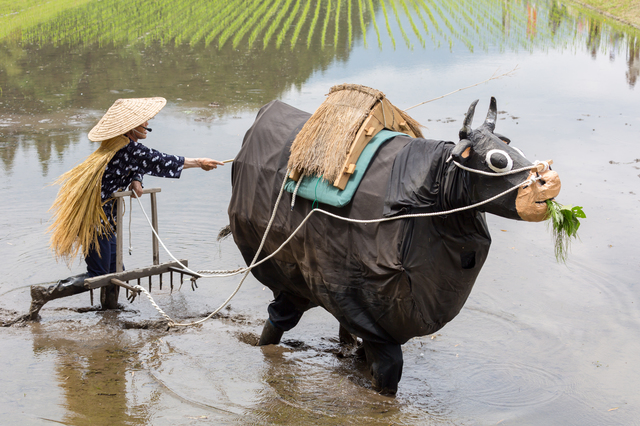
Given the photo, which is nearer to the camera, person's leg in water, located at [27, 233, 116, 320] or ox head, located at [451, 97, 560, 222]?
ox head, located at [451, 97, 560, 222]

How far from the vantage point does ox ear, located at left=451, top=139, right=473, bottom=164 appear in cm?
343

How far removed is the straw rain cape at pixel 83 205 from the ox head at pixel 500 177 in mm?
2833

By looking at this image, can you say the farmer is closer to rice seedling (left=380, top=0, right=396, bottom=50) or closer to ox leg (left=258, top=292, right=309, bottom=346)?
ox leg (left=258, top=292, right=309, bottom=346)

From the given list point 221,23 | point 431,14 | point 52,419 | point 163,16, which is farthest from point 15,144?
point 431,14

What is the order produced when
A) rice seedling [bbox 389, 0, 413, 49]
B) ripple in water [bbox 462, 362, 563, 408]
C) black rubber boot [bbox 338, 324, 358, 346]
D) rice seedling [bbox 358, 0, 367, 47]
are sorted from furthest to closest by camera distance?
1. rice seedling [bbox 358, 0, 367, 47]
2. rice seedling [bbox 389, 0, 413, 49]
3. black rubber boot [bbox 338, 324, 358, 346]
4. ripple in water [bbox 462, 362, 563, 408]

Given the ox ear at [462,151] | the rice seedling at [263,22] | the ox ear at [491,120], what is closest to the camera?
the ox ear at [462,151]

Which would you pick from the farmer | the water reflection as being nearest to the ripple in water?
the water reflection

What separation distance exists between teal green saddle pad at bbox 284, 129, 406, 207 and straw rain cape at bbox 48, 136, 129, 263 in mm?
1694

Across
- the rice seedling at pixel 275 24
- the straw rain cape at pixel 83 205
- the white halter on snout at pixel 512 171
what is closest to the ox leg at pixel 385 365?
the white halter on snout at pixel 512 171

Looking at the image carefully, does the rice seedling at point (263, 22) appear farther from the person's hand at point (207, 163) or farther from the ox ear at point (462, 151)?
A: the ox ear at point (462, 151)

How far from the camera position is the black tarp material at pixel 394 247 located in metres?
3.66

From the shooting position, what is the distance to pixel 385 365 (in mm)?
4094

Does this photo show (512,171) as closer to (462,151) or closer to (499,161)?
(499,161)

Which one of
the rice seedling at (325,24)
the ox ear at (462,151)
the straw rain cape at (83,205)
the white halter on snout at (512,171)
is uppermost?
the rice seedling at (325,24)
